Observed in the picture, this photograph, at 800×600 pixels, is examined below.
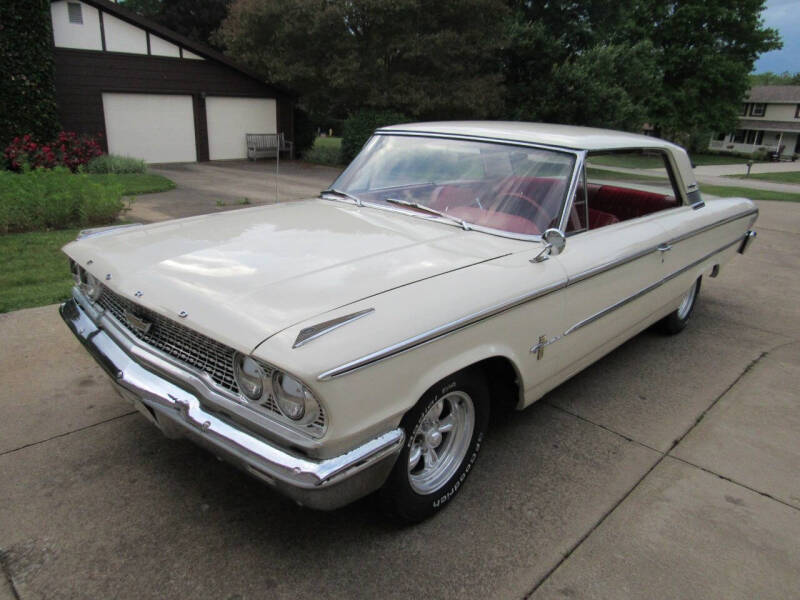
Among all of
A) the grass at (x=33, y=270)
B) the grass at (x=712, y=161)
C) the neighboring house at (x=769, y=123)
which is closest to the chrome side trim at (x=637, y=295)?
the grass at (x=33, y=270)

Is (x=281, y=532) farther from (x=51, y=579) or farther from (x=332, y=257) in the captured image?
(x=332, y=257)

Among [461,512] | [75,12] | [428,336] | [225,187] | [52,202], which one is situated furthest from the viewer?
[75,12]

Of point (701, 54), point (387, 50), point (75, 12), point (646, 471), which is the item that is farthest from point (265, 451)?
point (701, 54)

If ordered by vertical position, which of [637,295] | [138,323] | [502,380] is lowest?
[502,380]

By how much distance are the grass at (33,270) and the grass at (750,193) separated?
14.7 meters

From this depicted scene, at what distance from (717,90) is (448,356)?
43.2m

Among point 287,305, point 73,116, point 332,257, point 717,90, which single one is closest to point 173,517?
point 287,305

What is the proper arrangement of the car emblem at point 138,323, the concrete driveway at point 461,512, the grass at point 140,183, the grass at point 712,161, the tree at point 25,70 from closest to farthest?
the concrete driveway at point 461,512, the car emblem at point 138,323, the grass at point 140,183, the tree at point 25,70, the grass at point 712,161

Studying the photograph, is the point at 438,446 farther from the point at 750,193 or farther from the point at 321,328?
the point at 750,193

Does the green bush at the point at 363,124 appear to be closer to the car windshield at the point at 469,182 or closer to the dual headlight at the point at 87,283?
the car windshield at the point at 469,182

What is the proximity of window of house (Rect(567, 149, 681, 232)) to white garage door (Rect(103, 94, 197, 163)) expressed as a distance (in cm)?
1683

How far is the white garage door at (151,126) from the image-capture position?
57.2ft

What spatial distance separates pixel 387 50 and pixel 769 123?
57.1 m

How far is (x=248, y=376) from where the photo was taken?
2.09 meters
